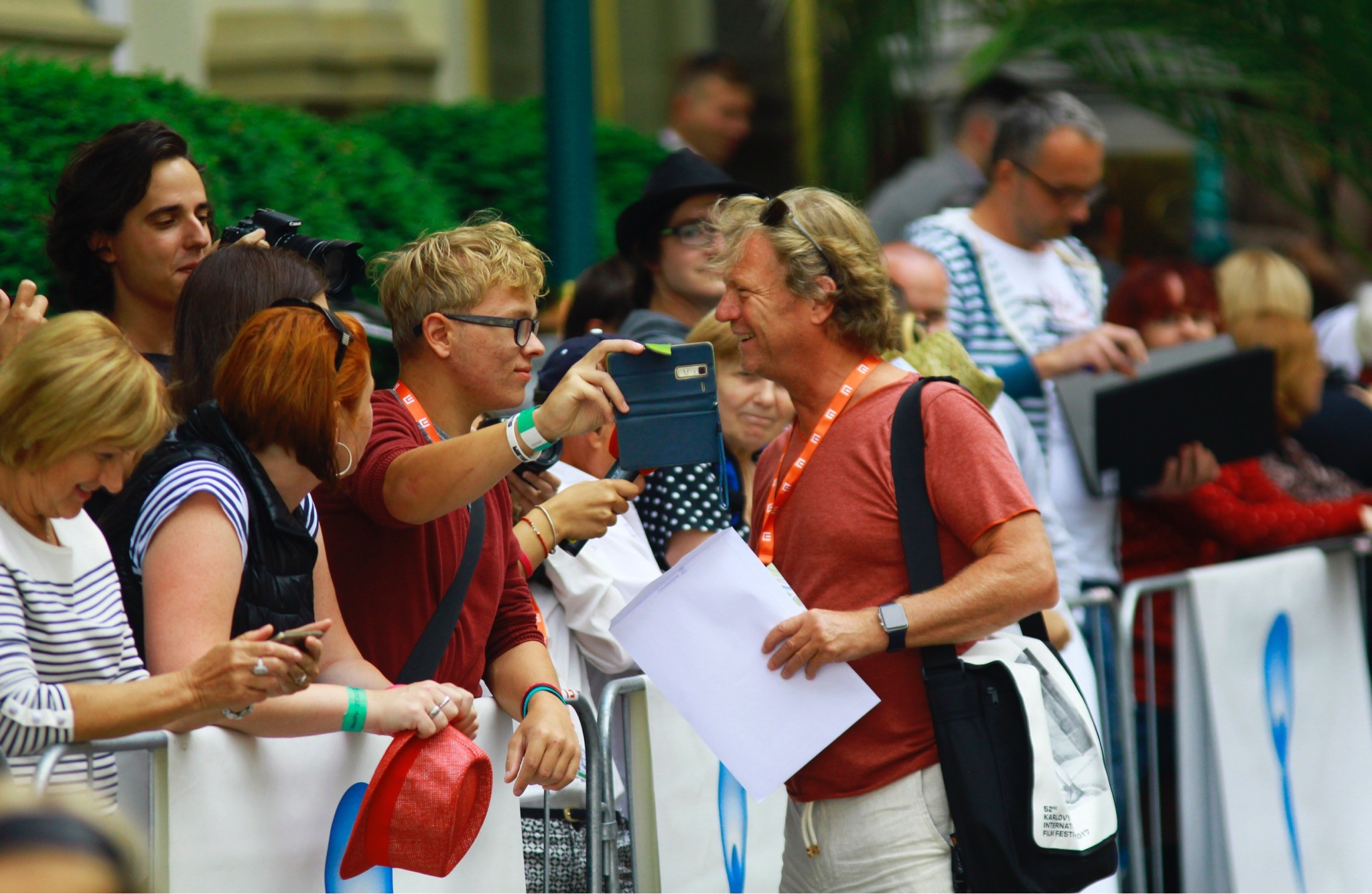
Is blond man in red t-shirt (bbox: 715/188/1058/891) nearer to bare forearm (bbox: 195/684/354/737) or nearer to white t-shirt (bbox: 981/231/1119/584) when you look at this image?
bare forearm (bbox: 195/684/354/737)

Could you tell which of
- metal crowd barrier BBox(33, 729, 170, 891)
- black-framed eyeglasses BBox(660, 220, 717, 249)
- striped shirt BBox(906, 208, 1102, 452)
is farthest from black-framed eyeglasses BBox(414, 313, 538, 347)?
striped shirt BBox(906, 208, 1102, 452)

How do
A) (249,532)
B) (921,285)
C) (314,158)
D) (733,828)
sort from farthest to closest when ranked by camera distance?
(314,158)
(921,285)
(733,828)
(249,532)

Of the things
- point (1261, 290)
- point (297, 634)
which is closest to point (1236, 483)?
point (1261, 290)

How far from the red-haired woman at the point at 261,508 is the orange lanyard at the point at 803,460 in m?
0.75

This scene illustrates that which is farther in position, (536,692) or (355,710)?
(536,692)

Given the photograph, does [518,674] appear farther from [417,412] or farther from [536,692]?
[417,412]

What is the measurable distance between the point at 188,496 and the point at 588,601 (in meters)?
1.35

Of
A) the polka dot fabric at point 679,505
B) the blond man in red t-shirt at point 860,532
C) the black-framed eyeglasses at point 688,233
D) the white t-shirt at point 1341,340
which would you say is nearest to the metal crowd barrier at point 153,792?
the blond man in red t-shirt at point 860,532

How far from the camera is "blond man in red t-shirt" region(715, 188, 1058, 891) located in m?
3.06

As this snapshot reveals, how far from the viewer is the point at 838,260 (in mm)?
3293

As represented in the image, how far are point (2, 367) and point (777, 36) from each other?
9.39m

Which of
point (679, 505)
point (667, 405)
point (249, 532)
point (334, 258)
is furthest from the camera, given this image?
point (679, 505)

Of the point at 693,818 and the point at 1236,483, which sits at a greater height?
the point at 1236,483

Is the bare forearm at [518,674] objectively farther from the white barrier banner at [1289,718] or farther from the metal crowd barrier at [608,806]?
the white barrier banner at [1289,718]
